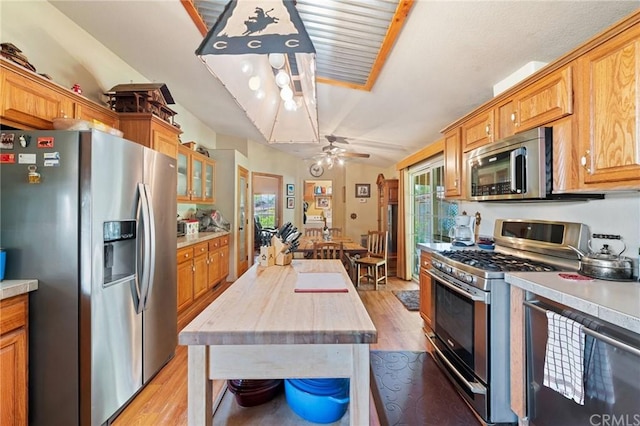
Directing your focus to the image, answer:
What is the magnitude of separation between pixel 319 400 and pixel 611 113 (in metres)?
1.83

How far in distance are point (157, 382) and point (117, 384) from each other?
479mm

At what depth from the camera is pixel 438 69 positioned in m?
2.14

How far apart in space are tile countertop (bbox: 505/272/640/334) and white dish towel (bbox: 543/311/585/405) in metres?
0.10

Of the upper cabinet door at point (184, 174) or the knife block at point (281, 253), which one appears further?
the upper cabinet door at point (184, 174)

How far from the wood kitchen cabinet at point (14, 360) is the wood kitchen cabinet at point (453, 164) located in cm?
326

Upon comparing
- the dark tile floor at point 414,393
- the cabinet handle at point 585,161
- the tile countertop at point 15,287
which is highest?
the cabinet handle at point 585,161

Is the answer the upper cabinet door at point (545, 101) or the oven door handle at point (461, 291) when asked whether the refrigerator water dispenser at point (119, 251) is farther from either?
the upper cabinet door at point (545, 101)

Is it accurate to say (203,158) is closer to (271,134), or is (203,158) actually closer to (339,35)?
(271,134)

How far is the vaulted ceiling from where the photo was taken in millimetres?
1523

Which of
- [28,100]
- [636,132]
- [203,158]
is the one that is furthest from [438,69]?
[203,158]

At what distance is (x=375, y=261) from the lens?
464cm

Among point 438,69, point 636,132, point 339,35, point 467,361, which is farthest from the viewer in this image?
point 438,69

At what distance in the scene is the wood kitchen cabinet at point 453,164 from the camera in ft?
8.91

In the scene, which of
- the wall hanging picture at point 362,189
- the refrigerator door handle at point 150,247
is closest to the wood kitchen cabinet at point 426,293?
the refrigerator door handle at point 150,247
